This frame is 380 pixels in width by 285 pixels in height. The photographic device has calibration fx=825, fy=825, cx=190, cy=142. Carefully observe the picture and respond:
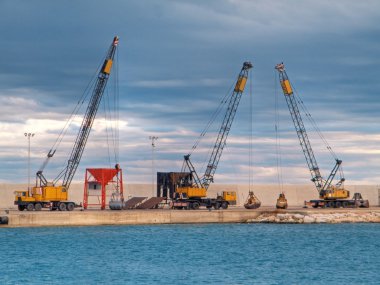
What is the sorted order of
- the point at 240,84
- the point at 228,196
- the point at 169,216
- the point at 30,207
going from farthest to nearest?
the point at 240,84, the point at 228,196, the point at 30,207, the point at 169,216

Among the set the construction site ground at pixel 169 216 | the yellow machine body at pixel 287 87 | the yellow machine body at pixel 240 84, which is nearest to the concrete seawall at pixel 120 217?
the construction site ground at pixel 169 216

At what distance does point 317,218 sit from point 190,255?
51.1 m

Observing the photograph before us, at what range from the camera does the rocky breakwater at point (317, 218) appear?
127 metres

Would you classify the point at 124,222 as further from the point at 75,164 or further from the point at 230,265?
the point at 230,265

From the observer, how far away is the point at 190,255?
81812 mm

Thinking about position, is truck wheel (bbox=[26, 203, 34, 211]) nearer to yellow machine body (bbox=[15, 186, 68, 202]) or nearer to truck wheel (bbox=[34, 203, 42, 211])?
truck wheel (bbox=[34, 203, 42, 211])

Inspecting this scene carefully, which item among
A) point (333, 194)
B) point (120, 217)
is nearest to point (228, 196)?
point (333, 194)

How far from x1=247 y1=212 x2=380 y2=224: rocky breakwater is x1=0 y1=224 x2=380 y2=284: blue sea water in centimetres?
514

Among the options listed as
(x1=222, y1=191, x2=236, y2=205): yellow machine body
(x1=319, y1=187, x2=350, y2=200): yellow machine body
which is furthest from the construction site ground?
(x1=319, y1=187, x2=350, y2=200): yellow machine body

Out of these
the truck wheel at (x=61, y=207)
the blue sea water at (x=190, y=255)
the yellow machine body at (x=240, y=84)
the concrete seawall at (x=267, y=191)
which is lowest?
the blue sea water at (x=190, y=255)

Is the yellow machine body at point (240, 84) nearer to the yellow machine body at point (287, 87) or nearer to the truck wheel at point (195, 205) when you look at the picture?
the yellow machine body at point (287, 87)

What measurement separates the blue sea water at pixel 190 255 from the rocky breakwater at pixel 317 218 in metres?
5.14

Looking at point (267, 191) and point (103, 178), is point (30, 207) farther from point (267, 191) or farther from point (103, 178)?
point (267, 191)

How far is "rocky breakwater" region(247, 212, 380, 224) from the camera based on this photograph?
127000mm
